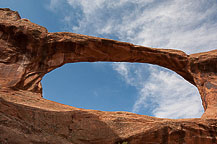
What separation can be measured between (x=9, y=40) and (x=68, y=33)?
13.6ft

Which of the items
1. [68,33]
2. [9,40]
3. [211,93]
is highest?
[68,33]

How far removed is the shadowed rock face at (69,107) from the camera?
9500 mm

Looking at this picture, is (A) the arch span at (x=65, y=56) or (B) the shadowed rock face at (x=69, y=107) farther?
(A) the arch span at (x=65, y=56)

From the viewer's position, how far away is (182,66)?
59.7 ft

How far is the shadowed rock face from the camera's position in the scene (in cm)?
950

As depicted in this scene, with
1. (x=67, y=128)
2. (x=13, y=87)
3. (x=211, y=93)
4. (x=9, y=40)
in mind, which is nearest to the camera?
(x=67, y=128)

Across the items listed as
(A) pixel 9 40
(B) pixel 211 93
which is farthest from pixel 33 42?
(B) pixel 211 93

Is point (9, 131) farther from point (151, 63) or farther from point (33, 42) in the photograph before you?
point (151, 63)

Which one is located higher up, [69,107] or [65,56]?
[65,56]

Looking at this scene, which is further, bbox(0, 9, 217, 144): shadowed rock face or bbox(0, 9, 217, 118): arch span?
bbox(0, 9, 217, 118): arch span

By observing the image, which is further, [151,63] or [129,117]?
[151,63]

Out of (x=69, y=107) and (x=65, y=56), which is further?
(x=65, y=56)

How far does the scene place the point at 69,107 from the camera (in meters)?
12.8

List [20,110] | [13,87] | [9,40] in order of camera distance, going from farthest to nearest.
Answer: [9,40]
[13,87]
[20,110]
